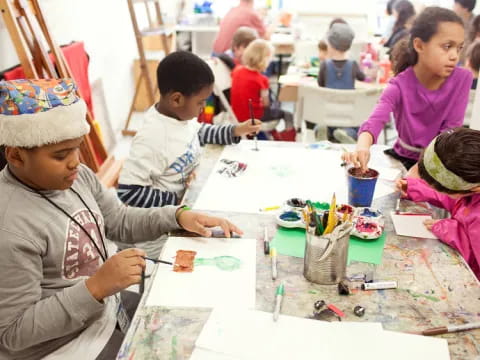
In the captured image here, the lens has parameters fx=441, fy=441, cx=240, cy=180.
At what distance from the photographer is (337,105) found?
2711 mm

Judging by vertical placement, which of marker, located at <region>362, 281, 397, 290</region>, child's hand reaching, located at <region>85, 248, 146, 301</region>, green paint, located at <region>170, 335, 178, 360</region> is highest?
child's hand reaching, located at <region>85, 248, 146, 301</region>

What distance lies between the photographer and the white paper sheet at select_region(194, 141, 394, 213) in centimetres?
137

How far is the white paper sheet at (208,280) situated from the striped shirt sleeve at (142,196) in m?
0.34

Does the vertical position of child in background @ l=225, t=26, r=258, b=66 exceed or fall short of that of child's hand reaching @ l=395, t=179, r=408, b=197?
it falls short

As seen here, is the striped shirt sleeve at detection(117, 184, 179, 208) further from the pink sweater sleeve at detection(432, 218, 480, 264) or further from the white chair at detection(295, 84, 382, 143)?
the white chair at detection(295, 84, 382, 143)

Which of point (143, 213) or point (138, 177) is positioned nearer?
point (143, 213)

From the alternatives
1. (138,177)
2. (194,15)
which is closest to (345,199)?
(138,177)

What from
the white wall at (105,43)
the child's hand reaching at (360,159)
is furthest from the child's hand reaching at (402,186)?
the white wall at (105,43)

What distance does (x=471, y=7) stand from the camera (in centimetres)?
403

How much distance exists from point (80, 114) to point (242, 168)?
72 centimetres

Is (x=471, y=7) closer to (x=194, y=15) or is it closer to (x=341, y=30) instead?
(x=341, y=30)

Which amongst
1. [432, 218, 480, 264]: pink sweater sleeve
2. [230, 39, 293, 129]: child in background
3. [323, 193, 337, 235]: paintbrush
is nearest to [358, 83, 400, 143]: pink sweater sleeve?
[432, 218, 480, 264]: pink sweater sleeve

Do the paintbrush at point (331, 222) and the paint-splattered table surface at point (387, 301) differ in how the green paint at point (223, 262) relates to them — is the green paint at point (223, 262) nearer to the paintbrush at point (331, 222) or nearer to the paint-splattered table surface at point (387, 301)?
the paint-splattered table surface at point (387, 301)

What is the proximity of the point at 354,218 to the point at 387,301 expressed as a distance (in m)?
0.31
